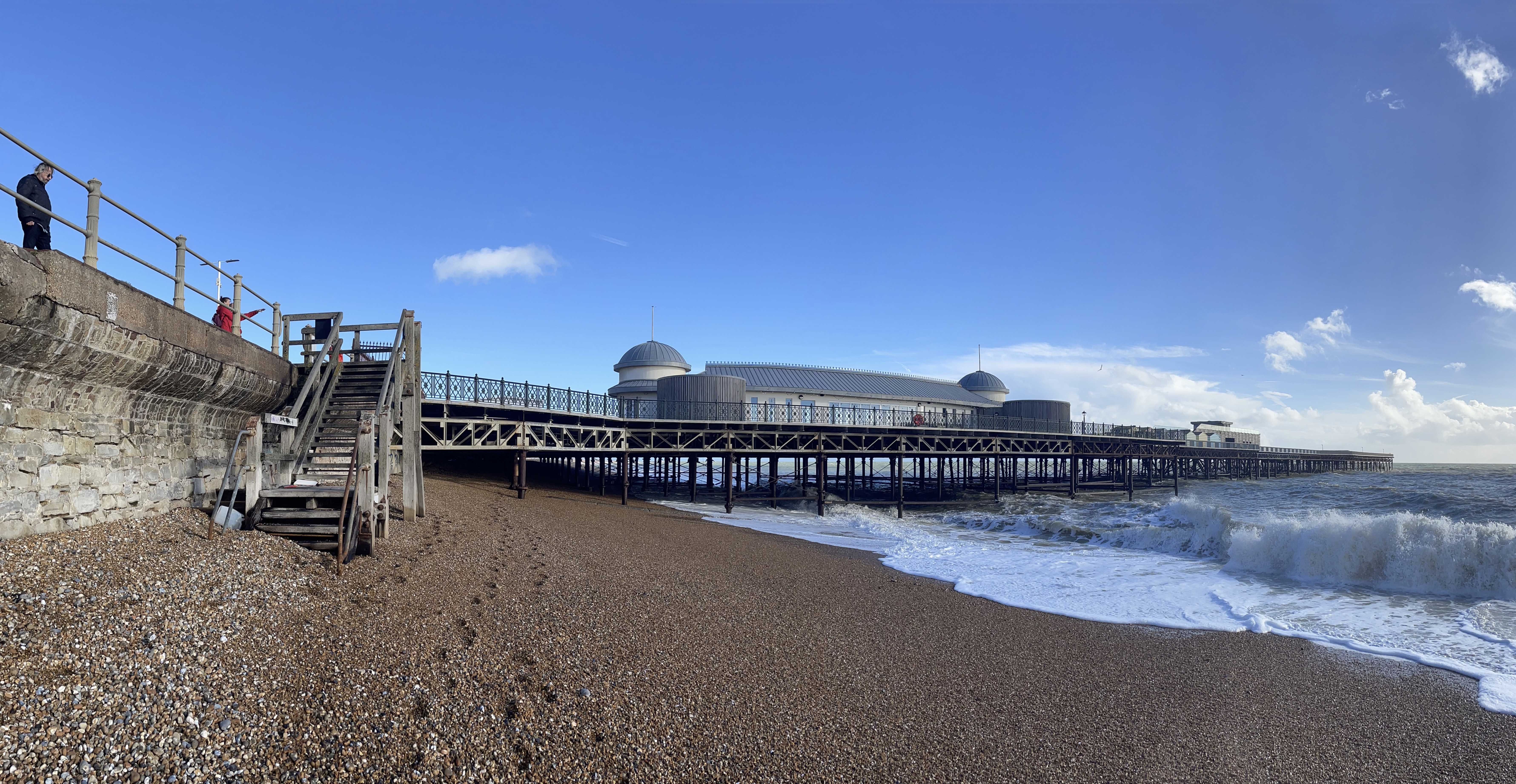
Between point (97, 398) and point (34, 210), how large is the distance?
172cm

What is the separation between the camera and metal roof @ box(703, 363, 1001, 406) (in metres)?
43.1

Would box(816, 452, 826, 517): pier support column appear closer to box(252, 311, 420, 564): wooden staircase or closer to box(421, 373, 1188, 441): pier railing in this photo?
box(421, 373, 1188, 441): pier railing

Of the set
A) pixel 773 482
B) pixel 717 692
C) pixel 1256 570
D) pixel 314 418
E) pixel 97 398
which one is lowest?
pixel 1256 570

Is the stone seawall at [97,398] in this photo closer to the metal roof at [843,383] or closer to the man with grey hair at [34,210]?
the man with grey hair at [34,210]

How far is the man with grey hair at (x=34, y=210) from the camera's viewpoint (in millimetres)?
6297

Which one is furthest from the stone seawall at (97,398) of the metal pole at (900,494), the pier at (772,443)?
the metal pole at (900,494)

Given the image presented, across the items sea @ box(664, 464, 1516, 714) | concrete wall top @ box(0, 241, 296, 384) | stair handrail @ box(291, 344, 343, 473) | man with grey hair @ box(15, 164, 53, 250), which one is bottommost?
sea @ box(664, 464, 1516, 714)

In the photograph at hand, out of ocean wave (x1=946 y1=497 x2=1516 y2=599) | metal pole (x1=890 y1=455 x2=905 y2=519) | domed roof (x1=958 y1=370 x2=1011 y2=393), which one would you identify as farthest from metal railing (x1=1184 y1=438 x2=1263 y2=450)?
ocean wave (x1=946 y1=497 x2=1516 y2=599)

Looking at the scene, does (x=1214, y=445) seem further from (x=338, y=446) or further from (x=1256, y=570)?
(x=338, y=446)

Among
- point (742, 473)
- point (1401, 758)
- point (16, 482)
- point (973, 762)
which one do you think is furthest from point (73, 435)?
point (742, 473)

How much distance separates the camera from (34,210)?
6.19 metres

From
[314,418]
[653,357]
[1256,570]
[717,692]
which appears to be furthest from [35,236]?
[653,357]

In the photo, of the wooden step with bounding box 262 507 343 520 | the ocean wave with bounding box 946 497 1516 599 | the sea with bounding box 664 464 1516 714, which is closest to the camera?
the wooden step with bounding box 262 507 343 520

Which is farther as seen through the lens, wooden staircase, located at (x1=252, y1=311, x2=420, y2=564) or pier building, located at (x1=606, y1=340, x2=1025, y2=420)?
pier building, located at (x1=606, y1=340, x2=1025, y2=420)
